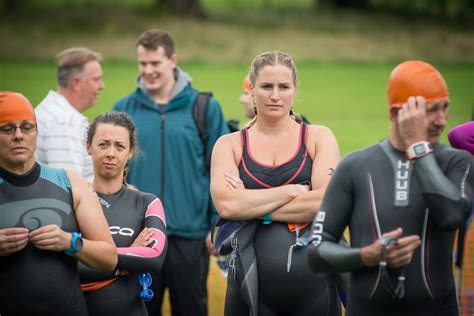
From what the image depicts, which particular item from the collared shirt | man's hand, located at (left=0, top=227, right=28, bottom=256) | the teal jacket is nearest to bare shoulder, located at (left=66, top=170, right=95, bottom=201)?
man's hand, located at (left=0, top=227, right=28, bottom=256)

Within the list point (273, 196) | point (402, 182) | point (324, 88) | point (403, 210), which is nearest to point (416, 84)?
point (402, 182)

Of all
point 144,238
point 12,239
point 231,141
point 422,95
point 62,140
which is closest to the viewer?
point 422,95

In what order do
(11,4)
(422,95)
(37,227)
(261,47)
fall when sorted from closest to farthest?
(422,95) < (37,227) < (261,47) < (11,4)

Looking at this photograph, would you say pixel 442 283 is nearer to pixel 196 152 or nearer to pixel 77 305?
pixel 77 305

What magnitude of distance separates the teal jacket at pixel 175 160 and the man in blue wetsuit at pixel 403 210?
10.3ft

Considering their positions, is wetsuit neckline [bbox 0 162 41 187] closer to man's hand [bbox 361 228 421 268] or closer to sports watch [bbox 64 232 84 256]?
sports watch [bbox 64 232 84 256]

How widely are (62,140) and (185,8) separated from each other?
116 feet

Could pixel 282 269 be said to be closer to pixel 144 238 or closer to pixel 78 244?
pixel 144 238

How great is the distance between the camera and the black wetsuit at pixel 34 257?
4770mm

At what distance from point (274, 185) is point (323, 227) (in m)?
1.00

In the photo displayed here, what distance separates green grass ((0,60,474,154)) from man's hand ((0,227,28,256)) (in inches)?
750

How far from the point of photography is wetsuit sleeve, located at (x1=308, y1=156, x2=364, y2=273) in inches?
180

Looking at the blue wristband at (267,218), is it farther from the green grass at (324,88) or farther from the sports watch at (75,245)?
the green grass at (324,88)

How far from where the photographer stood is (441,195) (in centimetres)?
431
